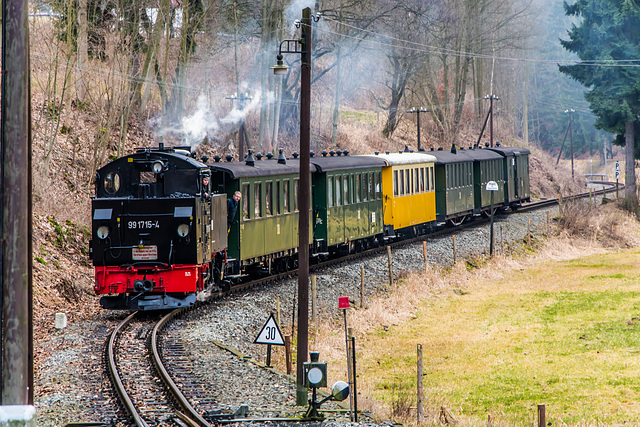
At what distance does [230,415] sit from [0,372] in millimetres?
→ 3667

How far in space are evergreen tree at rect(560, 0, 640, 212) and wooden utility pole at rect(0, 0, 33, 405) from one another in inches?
1586

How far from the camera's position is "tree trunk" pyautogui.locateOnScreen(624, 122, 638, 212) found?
43.1 meters

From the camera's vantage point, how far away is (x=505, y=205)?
39.2 metres

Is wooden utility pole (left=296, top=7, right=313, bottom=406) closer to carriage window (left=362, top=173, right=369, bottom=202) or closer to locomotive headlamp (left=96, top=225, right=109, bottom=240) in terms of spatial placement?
locomotive headlamp (left=96, top=225, right=109, bottom=240)

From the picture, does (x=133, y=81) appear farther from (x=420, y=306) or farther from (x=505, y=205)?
(x=505, y=205)

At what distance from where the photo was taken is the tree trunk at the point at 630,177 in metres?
43.1

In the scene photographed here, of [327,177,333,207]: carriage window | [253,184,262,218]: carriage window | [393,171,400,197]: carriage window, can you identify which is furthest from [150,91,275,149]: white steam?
[253,184,262,218]: carriage window

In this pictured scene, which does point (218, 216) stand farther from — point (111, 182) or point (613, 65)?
point (613, 65)

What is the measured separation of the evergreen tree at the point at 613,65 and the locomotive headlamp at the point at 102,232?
1341 inches

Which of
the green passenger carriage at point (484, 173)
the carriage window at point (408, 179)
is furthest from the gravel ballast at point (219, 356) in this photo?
the green passenger carriage at point (484, 173)

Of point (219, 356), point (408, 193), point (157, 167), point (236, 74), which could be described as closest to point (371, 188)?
point (408, 193)

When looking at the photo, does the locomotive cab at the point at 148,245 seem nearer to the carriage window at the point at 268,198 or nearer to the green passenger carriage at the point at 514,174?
the carriage window at the point at 268,198

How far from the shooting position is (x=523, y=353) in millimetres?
17672

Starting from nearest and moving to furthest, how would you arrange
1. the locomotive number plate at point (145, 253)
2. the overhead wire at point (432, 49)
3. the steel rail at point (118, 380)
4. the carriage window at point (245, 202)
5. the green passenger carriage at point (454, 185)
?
1. the steel rail at point (118, 380)
2. the locomotive number plate at point (145, 253)
3. the carriage window at point (245, 202)
4. the green passenger carriage at point (454, 185)
5. the overhead wire at point (432, 49)
